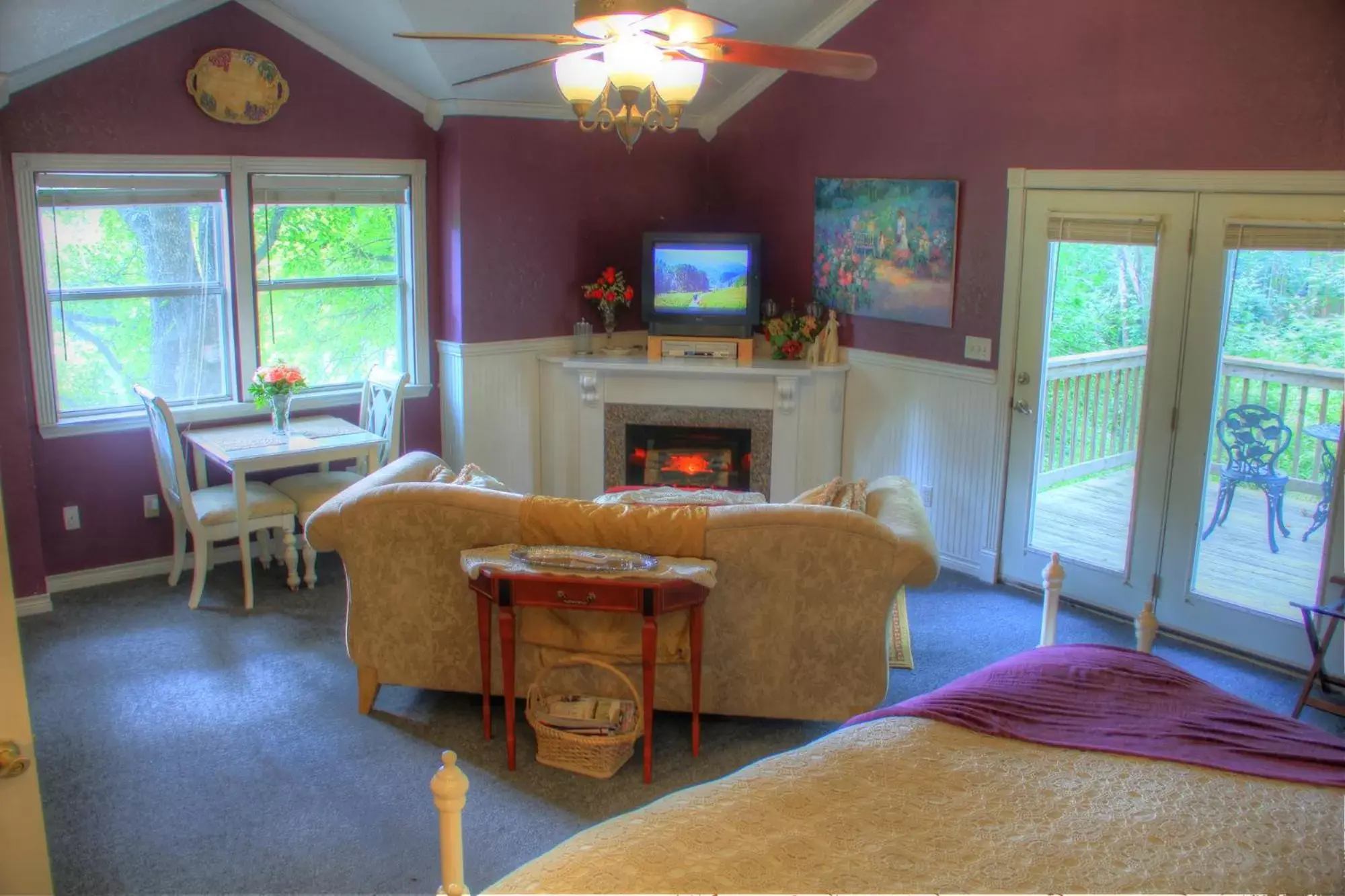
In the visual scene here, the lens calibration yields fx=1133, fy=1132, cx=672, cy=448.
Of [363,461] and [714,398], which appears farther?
[714,398]

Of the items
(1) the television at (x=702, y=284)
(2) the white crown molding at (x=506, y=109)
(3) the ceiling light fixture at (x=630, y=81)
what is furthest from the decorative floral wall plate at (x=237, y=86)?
(3) the ceiling light fixture at (x=630, y=81)

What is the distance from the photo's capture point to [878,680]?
3906mm

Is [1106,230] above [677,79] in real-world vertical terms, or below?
below

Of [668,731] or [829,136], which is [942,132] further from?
[668,731]

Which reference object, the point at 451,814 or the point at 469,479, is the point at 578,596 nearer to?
the point at 469,479

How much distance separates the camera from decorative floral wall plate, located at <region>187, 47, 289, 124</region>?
216 inches

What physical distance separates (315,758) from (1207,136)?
4213 mm

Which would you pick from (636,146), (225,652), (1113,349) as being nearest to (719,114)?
(636,146)

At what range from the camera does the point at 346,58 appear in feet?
19.4

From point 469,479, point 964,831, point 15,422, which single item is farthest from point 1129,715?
point 15,422

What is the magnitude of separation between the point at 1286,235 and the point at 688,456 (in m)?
3.29

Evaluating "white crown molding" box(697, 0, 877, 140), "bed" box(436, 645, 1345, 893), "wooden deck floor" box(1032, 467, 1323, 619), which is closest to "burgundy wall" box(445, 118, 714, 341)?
"white crown molding" box(697, 0, 877, 140)

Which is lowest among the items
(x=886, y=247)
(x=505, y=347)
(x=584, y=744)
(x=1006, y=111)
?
(x=584, y=744)

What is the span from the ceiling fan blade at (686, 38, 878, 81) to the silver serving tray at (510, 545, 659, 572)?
1.54m
